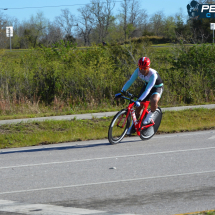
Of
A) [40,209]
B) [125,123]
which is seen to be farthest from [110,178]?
[125,123]

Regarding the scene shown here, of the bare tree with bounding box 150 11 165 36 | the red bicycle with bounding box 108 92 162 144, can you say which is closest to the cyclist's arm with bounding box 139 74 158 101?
the red bicycle with bounding box 108 92 162 144

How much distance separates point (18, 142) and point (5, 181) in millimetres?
4383

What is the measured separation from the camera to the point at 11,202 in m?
5.04

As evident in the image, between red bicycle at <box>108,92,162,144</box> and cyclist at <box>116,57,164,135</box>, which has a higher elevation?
cyclist at <box>116,57,164,135</box>

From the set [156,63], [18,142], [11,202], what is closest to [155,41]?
[156,63]

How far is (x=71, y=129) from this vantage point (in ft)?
38.6

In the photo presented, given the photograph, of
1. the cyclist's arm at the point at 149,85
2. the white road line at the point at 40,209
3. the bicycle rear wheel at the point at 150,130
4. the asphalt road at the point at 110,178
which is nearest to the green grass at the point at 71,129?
the asphalt road at the point at 110,178

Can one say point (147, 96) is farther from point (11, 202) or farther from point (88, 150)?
point (11, 202)

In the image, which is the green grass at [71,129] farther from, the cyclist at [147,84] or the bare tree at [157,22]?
the bare tree at [157,22]

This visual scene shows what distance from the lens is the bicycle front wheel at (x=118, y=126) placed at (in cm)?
883

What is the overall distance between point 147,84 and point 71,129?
3.84 meters

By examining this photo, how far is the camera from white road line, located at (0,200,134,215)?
4.54 metres

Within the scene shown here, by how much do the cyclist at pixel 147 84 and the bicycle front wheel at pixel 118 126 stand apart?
158 mm

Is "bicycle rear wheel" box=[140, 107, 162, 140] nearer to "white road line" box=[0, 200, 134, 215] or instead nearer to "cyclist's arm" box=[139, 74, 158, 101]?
"cyclist's arm" box=[139, 74, 158, 101]
